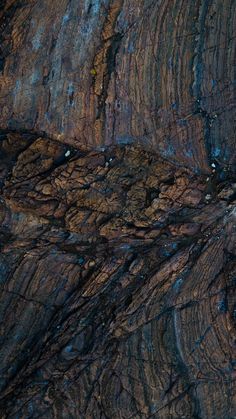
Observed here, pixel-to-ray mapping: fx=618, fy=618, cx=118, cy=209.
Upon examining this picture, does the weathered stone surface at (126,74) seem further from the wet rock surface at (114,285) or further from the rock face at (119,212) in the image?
the wet rock surface at (114,285)

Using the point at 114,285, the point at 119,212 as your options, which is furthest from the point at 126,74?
the point at 114,285

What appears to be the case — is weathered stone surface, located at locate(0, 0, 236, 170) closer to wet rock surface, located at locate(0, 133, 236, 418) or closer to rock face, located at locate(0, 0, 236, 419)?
rock face, located at locate(0, 0, 236, 419)

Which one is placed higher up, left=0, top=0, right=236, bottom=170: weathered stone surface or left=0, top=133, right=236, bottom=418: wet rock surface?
left=0, top=0, right=236, bottom=170: weathered stone surface

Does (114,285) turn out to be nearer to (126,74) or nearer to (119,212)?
(119,212)

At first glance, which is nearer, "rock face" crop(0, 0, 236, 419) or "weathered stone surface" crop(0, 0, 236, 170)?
"rock face" crop(0, 0, 236, 419)

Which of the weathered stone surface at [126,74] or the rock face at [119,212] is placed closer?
the rock face at [119,212]

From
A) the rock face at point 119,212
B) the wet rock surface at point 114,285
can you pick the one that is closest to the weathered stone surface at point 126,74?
the rock face at point 119,212

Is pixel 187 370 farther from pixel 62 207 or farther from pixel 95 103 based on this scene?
pixel 95 103

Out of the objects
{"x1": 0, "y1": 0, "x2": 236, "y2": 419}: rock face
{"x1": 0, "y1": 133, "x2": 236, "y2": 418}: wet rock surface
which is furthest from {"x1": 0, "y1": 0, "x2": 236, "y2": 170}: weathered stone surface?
{"x1": 0, "y1": 133, "x2": 236, "y2": 418}: wet rock surface

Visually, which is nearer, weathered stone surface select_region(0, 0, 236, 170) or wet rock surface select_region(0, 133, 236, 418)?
wet rock surface select_region(0, 133, 236, 418)
